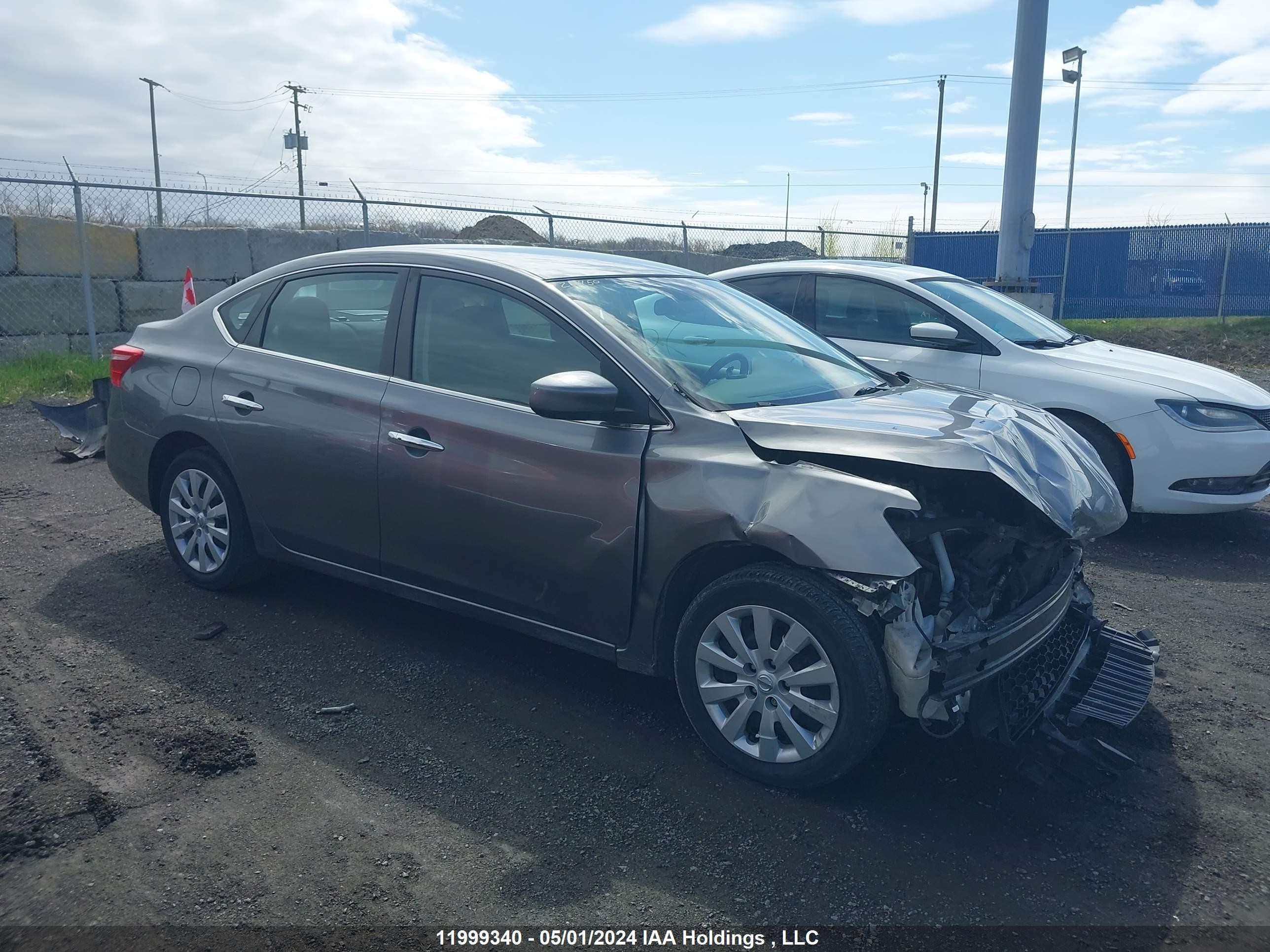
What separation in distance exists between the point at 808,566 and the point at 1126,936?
1.32 meters

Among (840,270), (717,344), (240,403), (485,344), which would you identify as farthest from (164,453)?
(840,270)

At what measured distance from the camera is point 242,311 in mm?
5082

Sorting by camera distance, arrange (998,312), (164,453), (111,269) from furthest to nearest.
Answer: (111,269), (998,312), (164,453)

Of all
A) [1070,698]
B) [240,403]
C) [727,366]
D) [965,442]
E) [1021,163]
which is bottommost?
[1070,698]

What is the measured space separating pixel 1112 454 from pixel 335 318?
4.69 m

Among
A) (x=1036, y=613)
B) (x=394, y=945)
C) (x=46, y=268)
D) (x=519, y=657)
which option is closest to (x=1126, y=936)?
(x=1036, y=613)

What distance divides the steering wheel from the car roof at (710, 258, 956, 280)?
3.26 meters

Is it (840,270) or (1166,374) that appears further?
(840,270)

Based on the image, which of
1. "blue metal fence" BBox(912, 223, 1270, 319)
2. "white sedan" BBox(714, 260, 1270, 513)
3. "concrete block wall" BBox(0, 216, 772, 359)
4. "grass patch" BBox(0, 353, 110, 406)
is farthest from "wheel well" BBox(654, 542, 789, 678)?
"blue metal fence" BBox(912, 223, 1270, 319)

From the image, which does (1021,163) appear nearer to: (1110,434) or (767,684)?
(1110,434)

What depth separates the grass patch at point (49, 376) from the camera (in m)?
10.8

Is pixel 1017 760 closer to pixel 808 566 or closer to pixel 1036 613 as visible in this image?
pixel 1036 613

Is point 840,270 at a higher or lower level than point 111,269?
higher

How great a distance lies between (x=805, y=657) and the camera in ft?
10.8
